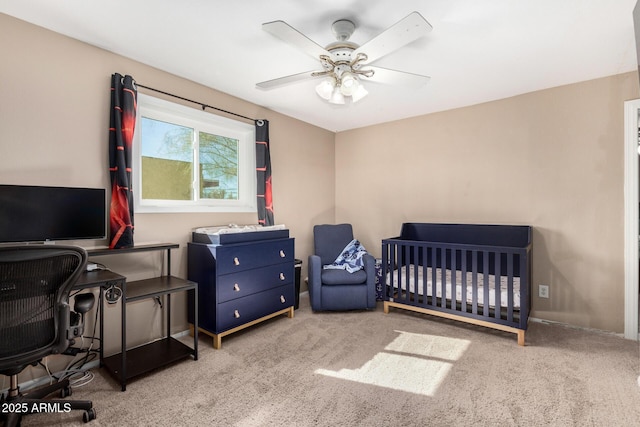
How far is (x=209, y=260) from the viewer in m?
2.61

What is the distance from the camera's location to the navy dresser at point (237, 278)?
2.59 m

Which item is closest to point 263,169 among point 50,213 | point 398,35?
point 50,213

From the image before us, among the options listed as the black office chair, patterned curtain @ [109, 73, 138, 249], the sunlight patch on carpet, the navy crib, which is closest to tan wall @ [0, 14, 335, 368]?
patterned curtain @ [109, 73, 138, 249]

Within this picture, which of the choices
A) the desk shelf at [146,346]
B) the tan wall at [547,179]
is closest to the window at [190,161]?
the desk shelf at [146,346]

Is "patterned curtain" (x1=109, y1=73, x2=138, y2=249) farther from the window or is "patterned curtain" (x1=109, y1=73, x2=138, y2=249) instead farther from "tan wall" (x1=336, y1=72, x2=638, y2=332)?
"tan wall" (x1=336, y1=72, x2=638, y2=332)

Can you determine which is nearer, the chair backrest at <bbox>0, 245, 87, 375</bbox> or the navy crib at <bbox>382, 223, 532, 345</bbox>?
the chair backrest at <bbox>0, 245, 87, 375</bbox>

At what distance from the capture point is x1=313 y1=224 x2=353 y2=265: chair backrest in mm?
3879

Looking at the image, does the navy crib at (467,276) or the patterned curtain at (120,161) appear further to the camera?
the navy crib at (467,276)

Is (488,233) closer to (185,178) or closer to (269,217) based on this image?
(269,217)

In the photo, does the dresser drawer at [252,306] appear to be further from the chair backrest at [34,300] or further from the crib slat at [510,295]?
the crib slat at [510,295]

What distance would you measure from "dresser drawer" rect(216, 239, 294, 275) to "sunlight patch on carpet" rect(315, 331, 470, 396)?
113cm

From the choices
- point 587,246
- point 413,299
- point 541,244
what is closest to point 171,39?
point 413,299

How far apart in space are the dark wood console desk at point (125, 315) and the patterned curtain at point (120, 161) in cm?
17

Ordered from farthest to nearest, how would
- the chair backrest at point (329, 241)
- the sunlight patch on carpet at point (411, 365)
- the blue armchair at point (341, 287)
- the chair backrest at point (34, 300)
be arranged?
the chair backrest at point (329, 241), the blue armchair at point (341, 287), the sunlight patch on carpet at point (411, 365), the chair backrest at point (34, 300)
